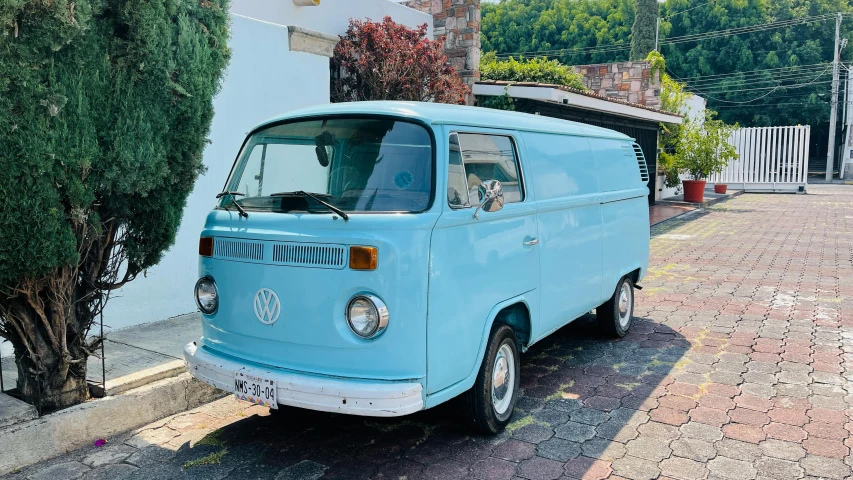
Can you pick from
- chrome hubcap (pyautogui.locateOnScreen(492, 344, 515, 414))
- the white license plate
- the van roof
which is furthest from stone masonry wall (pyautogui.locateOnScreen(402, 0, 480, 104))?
the white license plate

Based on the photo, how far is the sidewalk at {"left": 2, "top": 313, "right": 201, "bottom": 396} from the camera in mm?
4985

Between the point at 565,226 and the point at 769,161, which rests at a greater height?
the point at 769,161

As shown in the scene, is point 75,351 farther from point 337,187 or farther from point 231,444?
point 337,187

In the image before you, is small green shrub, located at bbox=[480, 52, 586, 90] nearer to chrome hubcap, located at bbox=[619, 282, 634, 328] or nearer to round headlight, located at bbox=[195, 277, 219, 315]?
chrome hubcap, located at bbox=[619, 282, 634, 328]

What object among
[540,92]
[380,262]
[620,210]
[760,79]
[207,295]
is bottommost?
[207,295]

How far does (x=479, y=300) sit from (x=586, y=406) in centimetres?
143

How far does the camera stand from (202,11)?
4578 millimetres

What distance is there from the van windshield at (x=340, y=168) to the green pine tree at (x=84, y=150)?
0.54 meters

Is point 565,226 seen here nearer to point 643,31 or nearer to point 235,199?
point 235,199

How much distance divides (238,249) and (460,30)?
10.2 m

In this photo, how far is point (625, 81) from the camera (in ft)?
76.1

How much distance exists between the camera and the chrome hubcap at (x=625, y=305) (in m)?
6.65

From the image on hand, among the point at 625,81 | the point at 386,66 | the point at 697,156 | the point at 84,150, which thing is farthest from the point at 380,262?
the point at 625,81

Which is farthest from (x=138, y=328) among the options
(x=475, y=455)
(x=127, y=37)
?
(x=475, y=455)
